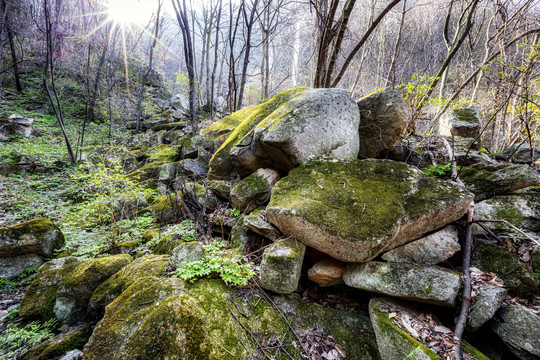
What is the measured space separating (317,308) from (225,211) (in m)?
2.36

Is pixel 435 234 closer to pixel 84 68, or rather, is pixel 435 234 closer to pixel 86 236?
pixel 86 236

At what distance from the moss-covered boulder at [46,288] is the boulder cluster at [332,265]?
0.02m

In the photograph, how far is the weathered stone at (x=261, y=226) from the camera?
3096 mm

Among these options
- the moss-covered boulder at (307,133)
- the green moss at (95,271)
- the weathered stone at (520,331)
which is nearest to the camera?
the weathered stone at (520,331)

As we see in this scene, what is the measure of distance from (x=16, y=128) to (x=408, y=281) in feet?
49.9

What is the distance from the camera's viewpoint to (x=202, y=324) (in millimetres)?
2115

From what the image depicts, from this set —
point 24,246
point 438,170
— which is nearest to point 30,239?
point 24,246

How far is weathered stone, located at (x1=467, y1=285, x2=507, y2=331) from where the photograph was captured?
6.84ft

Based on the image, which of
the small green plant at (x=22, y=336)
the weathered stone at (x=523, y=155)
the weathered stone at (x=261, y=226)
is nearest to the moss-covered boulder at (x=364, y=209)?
the weathered stone at (x=261, y=226)

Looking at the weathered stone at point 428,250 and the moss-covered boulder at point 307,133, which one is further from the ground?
the moss-covered boulder at point 307,133

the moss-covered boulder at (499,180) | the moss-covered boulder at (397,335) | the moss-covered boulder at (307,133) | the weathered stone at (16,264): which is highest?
the moss-covered boulder at (307,133)

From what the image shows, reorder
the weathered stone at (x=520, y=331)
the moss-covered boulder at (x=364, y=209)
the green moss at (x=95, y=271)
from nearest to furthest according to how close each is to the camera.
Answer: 1. the weathered stone at (x=520, y=331)
2. the moss-covered boulder at (x=364, y=209)
3. the green moss at (x=95, y=271)

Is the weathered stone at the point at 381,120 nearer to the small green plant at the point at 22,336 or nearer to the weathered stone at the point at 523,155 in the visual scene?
the weathered stone at the point at 523,155

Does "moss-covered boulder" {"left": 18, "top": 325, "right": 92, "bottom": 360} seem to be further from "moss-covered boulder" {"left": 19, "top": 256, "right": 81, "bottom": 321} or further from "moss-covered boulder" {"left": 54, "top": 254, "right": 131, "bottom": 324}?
"moss-covered boulder" {"left": 19, "top": 256, "right": 81, "bottom": 321}
